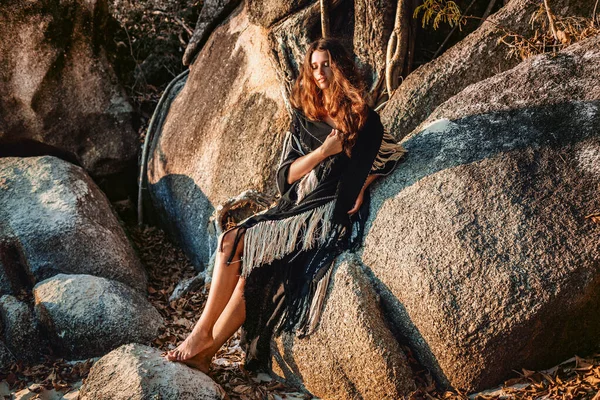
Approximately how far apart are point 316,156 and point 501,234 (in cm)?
108

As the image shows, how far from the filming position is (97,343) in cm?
418

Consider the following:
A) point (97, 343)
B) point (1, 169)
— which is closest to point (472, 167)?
point (97, 343)

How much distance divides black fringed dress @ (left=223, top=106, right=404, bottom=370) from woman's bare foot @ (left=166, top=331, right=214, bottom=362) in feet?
0.96

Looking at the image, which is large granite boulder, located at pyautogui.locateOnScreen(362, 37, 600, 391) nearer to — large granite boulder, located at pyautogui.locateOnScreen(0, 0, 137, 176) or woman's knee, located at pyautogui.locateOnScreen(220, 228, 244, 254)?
woman's knee, located at pyautogui.locateOnScreen(220, 228, 244, 254)

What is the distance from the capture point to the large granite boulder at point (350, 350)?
3334 mm

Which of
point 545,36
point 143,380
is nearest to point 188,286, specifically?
point 143,380

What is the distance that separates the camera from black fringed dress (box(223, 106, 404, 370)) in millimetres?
3701

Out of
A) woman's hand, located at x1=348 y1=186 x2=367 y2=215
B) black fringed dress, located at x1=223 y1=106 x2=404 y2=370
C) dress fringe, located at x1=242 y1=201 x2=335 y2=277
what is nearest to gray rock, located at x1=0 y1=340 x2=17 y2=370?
black fringed dress, located at x1=223 y1=106 x2=404 y2=370

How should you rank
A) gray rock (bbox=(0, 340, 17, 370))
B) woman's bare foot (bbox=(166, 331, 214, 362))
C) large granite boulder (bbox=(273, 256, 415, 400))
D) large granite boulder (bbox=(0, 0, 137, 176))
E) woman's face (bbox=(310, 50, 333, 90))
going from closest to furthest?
1. large granite boulder (bbox=(273, 256, 415, 400))
2. woman's bare foot (bbox=(166, 331, 214, 362))
3. woman's face (bbox=(310, 50, 333, 90))
4. gray rock (bbox=(0, 340, 17, 370))
5. large granite boulder (bbox=(0, 0, 137, 176))

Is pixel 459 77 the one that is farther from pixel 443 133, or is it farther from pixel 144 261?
pixel 144 261

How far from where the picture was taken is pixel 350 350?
3416mm

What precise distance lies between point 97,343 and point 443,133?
8.00ft

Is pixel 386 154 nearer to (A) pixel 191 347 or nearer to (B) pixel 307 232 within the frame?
(B) pixel 307 232

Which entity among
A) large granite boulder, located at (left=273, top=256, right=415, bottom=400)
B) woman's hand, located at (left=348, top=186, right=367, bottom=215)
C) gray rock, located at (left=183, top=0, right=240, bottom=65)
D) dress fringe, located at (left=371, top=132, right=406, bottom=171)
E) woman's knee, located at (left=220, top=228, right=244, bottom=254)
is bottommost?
large granite boulder, located at (left=273, top=256, right=415, bottom=400)
